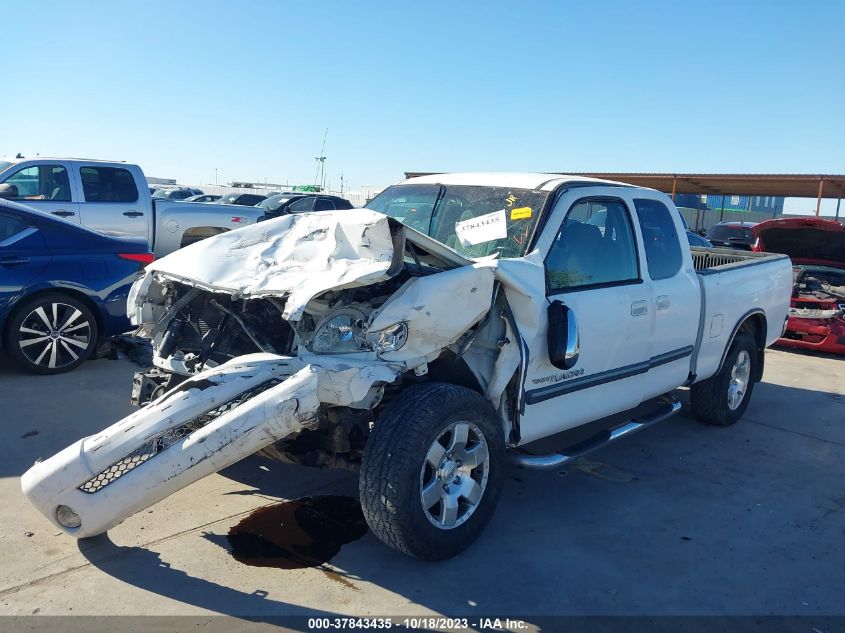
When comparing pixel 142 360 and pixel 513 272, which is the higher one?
pixel 513 272

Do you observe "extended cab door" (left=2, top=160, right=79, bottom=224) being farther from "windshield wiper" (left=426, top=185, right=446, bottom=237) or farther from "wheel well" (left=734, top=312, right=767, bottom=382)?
"wheel well" (left=734, top=312, right=767, bottom=382)

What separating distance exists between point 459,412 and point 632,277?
1868 millimetres

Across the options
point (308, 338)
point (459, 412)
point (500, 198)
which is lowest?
point (459, 412)

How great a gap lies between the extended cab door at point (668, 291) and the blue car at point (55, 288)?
14.9 ft

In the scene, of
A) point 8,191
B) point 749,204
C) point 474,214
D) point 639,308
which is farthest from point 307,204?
point 749,204

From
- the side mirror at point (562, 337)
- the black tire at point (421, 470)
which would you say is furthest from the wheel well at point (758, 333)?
the black tire at point (421, 470)

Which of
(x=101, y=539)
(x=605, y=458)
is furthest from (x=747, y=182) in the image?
(x=101, y=539)

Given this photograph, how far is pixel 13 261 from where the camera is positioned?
6121 millimetres

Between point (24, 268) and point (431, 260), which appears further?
point (24, 268)

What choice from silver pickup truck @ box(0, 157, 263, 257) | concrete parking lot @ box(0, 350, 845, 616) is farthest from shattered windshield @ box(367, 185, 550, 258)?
silver pickup truck @ box(0, 157, 263, 257)

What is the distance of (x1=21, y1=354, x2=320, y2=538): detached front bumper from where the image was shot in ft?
10.1

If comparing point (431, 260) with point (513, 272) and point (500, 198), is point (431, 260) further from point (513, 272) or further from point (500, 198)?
point (500, 198)

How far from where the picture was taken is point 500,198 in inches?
180

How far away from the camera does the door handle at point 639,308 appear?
463cm
